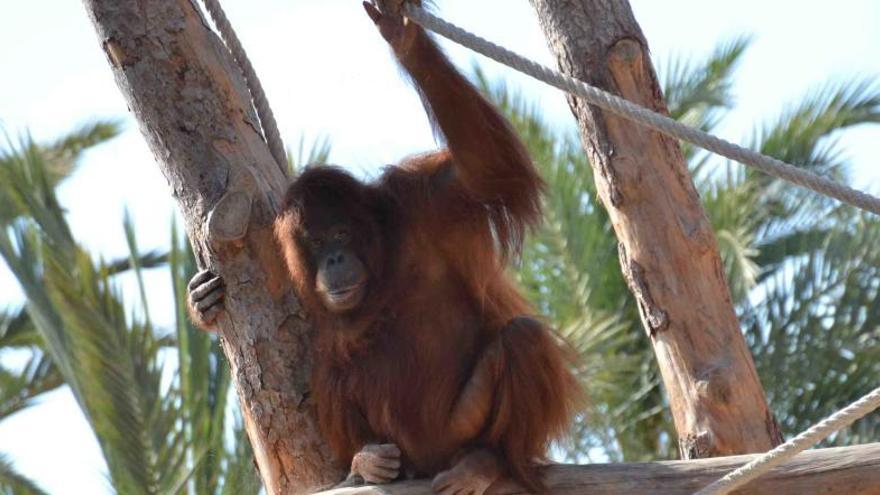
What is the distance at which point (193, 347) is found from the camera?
823 cm

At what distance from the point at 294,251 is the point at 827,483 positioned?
6.50ft

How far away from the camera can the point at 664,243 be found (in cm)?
613

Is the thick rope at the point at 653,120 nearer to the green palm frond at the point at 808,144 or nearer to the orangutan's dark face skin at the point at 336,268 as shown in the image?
the orangutan's dark face skin at the point at 336,268

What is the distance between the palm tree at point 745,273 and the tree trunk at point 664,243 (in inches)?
246

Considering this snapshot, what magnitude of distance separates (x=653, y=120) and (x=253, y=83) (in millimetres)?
1997

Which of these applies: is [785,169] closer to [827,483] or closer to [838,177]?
[827,483]

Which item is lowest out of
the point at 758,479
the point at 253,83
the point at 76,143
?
the point at 758,479

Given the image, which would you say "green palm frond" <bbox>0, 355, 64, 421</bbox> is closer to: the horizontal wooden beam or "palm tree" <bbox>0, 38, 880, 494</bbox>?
"palm tree" <bbox>0, 38, 880, 494</bbox>

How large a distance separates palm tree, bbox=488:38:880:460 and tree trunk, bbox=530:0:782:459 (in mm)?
6253

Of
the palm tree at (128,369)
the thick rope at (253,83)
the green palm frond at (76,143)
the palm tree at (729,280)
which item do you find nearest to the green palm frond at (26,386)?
the palm tree at (729,280)

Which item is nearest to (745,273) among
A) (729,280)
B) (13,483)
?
(729,280)

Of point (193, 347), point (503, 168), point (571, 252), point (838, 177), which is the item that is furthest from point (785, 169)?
point (838, 177)

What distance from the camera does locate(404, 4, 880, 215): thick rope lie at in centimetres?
415

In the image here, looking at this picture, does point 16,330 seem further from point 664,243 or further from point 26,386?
point 664,243
